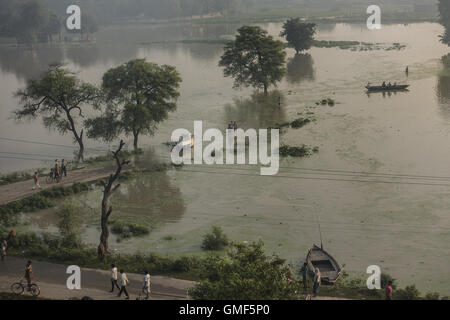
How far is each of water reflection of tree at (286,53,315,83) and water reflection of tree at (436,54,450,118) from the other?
18.4 metres

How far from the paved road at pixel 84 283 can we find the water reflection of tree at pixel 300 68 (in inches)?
2469

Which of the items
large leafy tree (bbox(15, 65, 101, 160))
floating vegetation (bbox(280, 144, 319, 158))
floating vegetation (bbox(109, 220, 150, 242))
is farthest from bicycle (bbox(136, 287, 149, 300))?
large leafy tree (bbox(15, 65, 101, 160))

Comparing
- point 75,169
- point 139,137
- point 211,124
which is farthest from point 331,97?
point 75,169

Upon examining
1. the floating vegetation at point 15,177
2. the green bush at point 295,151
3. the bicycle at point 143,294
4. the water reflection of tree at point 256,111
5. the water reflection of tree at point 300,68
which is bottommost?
the bicycle at point 143,294

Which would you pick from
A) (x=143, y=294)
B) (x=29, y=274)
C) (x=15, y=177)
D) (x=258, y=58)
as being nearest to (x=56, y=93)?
(x=15, y=177)

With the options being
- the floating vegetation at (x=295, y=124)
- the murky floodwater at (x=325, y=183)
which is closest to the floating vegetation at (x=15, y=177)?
the murky floodwater at (x=325, y=183)

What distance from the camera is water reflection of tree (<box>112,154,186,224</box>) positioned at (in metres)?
40.5

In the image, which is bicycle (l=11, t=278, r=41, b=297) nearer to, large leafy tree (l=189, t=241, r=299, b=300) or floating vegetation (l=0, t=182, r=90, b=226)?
large leafy tree (l=189, t=241, r=299, b=300)

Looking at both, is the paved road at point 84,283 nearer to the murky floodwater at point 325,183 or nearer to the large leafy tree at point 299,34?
the murky floodwater at point 325,183

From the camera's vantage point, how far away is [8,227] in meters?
38.8

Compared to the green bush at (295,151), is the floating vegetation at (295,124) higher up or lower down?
higher up

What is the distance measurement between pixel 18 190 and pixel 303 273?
82.0 ft

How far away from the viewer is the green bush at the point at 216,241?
34.3 meters
